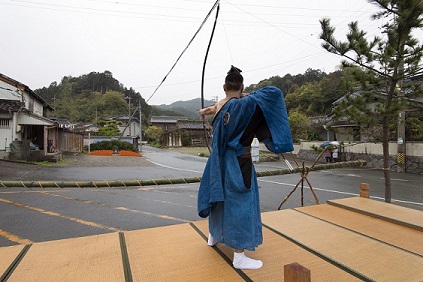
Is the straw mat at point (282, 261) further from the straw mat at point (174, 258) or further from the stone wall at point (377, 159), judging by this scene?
the stone wall at point (377, 159)

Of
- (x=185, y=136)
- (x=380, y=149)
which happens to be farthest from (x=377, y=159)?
(x=185, y=136)

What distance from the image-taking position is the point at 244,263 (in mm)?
2084

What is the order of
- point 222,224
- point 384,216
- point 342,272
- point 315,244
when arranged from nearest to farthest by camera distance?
point 342,272 → point 222,224 → point 315,244 → point 384,216

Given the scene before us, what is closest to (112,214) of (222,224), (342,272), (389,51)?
(222,224)

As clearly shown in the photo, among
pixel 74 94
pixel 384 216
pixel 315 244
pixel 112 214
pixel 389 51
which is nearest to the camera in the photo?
pixel 315 244

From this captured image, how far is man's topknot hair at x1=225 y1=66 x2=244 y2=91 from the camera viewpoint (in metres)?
2.35

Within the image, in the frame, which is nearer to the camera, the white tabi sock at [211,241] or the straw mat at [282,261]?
the straw mat at [282,261]

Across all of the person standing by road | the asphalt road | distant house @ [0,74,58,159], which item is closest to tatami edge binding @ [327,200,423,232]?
the person standing by road

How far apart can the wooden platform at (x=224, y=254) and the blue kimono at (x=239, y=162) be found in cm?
27

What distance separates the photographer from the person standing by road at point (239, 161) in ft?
6.93

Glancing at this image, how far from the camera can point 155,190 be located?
27.4 ft

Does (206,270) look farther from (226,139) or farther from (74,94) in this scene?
(74,94)

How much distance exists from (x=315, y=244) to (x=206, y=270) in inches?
45.7

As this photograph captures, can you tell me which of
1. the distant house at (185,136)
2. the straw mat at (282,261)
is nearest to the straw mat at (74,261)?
the straw mat at (282,261)
